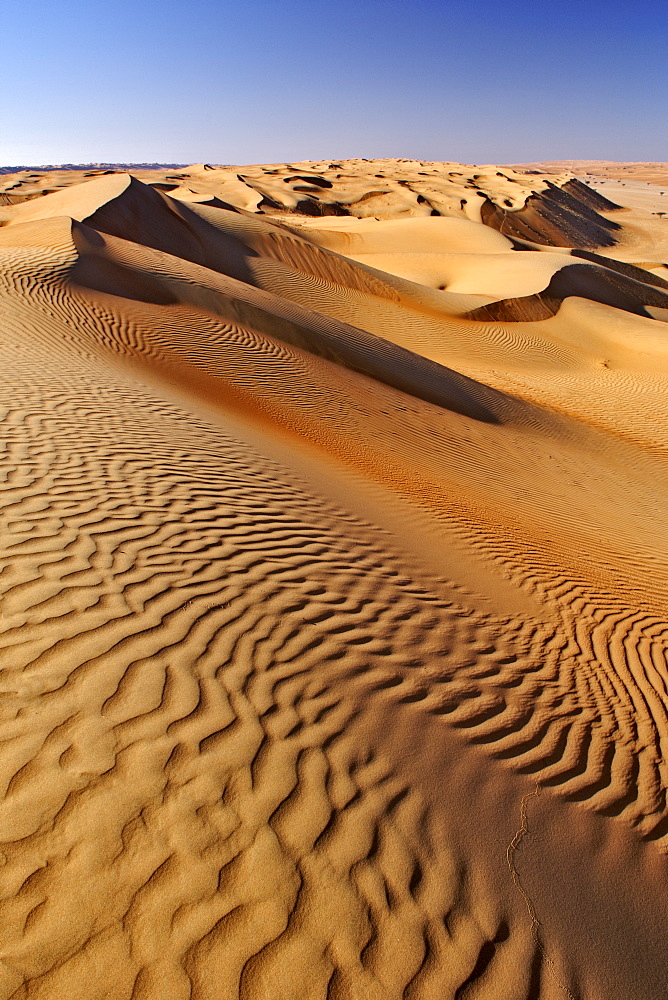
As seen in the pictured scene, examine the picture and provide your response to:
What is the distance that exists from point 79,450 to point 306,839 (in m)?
3.65

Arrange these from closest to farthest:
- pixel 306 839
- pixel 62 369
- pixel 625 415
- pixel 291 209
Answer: pixel 306 839
pixel 62 369
pixel 625 415
pixel 291 209

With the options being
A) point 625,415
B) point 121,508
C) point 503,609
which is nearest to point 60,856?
point 121,508

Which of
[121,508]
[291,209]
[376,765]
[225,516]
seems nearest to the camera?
[376,765]

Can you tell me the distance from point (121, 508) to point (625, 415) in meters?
12.4

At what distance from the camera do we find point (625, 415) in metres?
13.7

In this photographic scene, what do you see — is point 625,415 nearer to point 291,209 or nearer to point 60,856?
point 60,856

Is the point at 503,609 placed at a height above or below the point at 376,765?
below

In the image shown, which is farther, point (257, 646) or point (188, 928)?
point (257, 646)

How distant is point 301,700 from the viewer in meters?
2.80

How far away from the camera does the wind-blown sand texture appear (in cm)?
195

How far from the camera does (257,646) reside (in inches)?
120

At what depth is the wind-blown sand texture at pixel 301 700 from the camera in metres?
1.95

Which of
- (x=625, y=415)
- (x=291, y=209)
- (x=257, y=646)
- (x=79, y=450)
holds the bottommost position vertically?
(x=625, y=415)

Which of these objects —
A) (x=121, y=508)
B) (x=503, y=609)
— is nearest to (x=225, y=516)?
(x=121, y=508)
